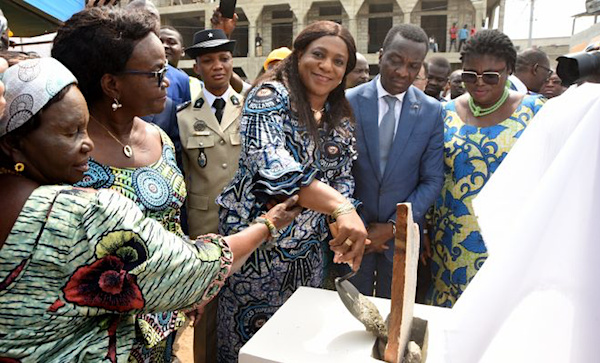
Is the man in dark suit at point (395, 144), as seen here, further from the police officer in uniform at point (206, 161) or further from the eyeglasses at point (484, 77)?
the police officer in uniform at point (206, 161)

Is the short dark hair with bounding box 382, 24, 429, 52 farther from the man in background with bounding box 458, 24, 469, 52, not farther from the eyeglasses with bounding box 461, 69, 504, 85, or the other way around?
the man in background with bounding box 458, 24, 469, 52

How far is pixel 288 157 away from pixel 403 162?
926 millimetres

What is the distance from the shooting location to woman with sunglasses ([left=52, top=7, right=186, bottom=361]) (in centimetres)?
141

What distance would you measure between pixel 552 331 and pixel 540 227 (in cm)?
18

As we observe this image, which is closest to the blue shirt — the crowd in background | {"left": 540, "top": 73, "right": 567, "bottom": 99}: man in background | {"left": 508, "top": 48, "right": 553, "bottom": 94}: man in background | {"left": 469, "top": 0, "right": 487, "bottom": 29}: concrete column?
the crowd in background

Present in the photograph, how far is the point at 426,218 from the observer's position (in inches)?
106

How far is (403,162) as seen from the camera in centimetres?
234

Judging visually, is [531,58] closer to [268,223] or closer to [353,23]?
[268,223]

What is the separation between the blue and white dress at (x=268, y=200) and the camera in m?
1.66

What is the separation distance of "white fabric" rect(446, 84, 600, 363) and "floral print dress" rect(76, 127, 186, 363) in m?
0.99

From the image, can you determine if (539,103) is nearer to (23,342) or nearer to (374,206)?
(374,206)

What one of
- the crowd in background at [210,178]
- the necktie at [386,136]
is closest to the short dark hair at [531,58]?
the crowd in background at [210,178]

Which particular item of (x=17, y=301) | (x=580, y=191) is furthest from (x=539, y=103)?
(x=17, y=301)

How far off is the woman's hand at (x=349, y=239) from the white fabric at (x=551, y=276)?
0.63 metres
